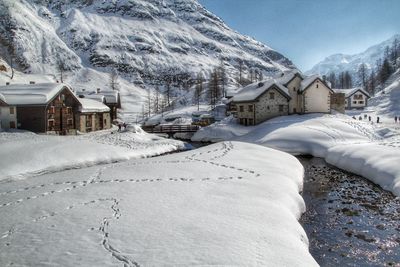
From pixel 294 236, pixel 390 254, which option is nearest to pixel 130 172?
pixel 294 236

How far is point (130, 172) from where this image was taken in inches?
767

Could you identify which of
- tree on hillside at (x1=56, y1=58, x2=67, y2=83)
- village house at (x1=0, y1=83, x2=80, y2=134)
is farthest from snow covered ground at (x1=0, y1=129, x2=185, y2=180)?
tree on hillside at (x1=56, y1=58, x2=67, y2=83)

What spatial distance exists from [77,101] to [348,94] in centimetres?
6946

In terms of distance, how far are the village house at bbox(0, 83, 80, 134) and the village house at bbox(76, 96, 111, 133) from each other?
240 cm

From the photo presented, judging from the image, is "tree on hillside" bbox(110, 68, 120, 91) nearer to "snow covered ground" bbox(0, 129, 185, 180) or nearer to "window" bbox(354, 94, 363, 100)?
"window" bbox(354, 94, 363, 100)

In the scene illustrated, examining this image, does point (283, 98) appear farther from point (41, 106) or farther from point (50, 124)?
point (41, 106)

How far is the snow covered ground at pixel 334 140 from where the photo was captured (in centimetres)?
2272

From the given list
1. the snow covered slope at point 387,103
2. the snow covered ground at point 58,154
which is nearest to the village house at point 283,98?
the snow covered ground at point 58,154

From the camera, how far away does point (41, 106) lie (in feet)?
129

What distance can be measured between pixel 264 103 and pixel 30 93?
104 ft

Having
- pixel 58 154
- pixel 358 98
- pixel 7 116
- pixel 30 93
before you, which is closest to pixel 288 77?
pixel 30 93

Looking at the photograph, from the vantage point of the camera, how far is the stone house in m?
49.8

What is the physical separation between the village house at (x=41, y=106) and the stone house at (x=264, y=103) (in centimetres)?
2527

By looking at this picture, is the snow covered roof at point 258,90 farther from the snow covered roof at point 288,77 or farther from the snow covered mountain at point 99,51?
the snow covered mountain at point 99,51
